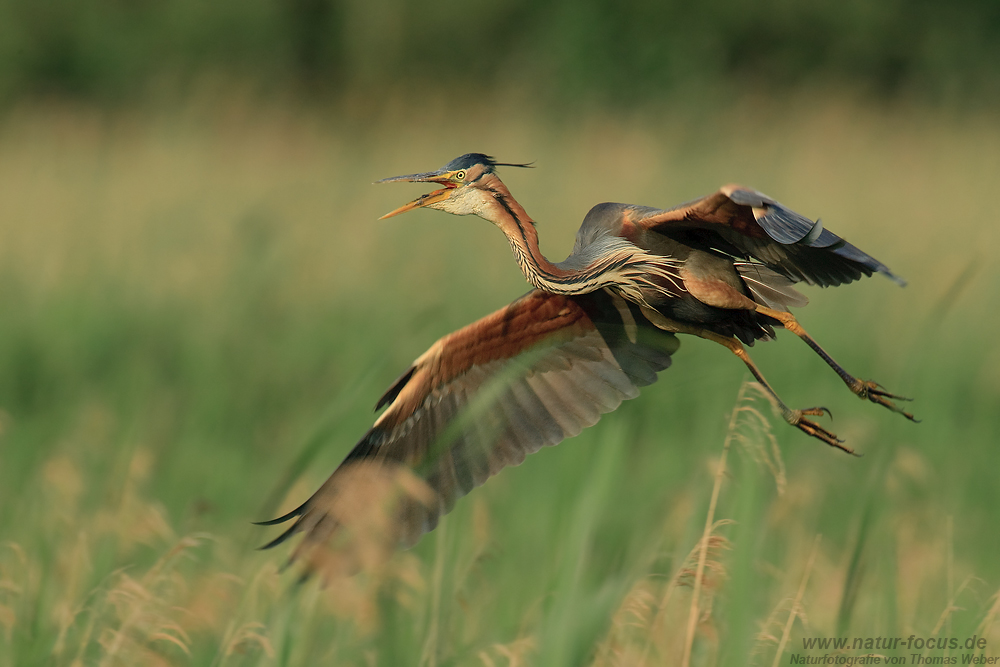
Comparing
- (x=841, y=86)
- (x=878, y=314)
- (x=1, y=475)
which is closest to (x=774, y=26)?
(x=841, y=86)

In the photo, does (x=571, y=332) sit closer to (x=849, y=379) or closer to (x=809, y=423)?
(x=809, y=423)

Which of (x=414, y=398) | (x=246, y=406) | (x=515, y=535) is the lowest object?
(x=515, y=535)

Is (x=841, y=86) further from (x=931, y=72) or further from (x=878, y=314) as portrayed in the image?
(x=878, y=314)

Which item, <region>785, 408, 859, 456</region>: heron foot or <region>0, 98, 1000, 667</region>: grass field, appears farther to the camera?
<region>785, 408, 859, 456</region>: heron foot

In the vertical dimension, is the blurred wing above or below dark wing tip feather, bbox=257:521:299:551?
above

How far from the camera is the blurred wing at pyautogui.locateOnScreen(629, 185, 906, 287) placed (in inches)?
109

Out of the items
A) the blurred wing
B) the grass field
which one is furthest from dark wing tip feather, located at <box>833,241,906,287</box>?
the grass field

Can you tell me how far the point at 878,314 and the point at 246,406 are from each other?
13.0 ft

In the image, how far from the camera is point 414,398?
3641mm

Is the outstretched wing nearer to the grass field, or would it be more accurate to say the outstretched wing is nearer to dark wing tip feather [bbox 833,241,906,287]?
the grass field

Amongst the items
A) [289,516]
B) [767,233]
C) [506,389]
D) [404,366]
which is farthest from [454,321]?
[767,233]

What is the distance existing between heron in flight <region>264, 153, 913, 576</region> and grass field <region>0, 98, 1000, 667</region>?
0.68ft

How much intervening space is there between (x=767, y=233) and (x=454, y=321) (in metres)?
4.13

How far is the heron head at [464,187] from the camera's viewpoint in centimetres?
349
